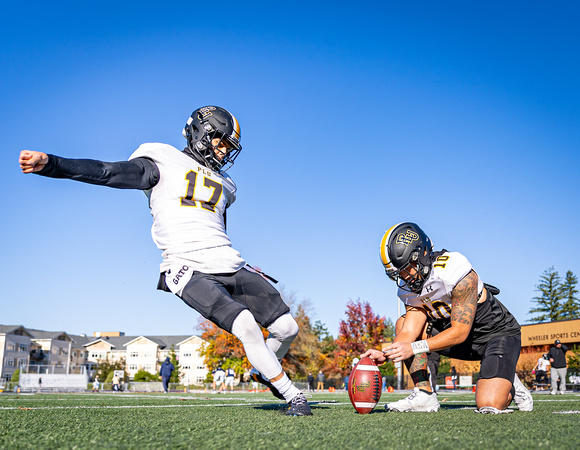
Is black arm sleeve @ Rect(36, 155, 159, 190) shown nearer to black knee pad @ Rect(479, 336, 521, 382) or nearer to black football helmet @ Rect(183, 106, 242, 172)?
black football helmet @ Rect(183, 106, 242, 172)

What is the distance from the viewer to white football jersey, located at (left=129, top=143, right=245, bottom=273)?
172 inches

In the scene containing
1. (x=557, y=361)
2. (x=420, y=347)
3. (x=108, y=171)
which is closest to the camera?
(x=108, y=171)

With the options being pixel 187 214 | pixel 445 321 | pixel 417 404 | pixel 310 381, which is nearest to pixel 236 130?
pixel 187 214

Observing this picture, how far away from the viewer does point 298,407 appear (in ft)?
13.5

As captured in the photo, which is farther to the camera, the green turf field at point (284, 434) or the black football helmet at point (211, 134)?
the black football helmet at point (211, 134)

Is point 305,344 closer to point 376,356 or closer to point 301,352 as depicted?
point 301,352

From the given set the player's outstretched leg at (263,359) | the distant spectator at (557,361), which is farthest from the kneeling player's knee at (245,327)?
the distant spectator at (557,361)

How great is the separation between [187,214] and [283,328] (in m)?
1.41

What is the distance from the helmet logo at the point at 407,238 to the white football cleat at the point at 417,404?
5.14ft

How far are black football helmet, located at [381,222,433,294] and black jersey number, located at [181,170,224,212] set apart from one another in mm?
1645

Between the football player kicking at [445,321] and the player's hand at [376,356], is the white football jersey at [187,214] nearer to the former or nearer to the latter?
the player's hand at [376,356]

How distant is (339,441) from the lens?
2432 mm

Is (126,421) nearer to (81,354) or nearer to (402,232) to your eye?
(402,232)

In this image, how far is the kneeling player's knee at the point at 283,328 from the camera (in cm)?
474
